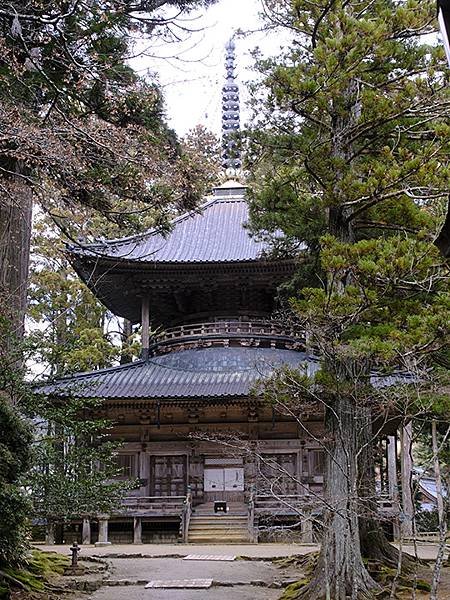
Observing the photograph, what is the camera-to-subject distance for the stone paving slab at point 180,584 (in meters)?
9.36

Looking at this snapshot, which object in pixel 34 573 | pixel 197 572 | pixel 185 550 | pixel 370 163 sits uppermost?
pixel 370 163

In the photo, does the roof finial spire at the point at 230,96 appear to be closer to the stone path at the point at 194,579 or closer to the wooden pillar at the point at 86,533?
the wooden pillar at the point at 86,533

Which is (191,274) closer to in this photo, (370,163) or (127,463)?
(127,463)

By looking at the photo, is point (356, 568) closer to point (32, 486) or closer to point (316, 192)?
point (32, 486)

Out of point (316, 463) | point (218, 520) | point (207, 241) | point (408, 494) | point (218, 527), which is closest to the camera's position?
point (408, 494)

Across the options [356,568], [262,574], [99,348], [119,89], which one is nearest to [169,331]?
[99,348]

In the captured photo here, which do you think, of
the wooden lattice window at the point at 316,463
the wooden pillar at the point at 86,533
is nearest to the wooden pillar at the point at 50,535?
the wooden pillar at the point at 86,533

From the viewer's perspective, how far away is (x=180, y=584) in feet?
31.1

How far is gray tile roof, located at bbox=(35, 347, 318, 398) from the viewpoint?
1636cm

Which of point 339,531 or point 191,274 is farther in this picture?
point 191,274

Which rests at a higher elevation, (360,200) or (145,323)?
(145,323)

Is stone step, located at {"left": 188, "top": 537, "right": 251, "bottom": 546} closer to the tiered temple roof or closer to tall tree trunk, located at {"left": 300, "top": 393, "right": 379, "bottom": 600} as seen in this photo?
the tiered temple roof

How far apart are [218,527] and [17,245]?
963 centimetres

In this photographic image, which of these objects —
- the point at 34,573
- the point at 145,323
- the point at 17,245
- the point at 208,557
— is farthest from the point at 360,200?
the point at 145,323
